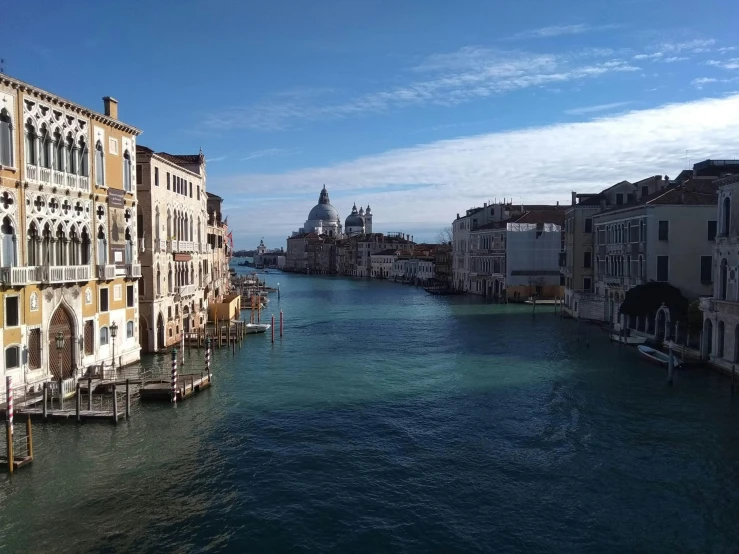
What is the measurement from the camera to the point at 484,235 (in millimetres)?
68812

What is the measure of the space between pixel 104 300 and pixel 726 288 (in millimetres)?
23281

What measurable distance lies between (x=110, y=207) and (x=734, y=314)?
2307 cm

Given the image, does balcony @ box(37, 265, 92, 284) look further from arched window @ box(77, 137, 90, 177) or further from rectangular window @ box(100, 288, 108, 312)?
arched window @ box(77, 137, 90, 177)

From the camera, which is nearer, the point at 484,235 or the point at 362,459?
the point at 362,459

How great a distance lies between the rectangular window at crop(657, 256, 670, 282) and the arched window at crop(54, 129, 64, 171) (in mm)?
27800

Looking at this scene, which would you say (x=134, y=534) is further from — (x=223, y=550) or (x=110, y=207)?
(x=110, y=207)

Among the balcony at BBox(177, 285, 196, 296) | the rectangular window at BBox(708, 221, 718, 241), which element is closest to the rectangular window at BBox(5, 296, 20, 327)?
the balcony at BBox(177, 285, 196, 296)

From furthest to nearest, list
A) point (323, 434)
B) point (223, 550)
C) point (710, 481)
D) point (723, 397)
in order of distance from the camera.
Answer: point (723, 397), point (323, 434), point (710, 481), point (223, 550)

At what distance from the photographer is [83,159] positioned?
838 inches

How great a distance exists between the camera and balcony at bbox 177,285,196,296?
32062 mm

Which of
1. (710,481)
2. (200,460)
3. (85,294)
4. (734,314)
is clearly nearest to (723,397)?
(734,314)

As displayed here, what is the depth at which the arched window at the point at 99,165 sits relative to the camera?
22062mm

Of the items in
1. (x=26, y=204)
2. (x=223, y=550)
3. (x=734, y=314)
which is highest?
(x=26, y=204)

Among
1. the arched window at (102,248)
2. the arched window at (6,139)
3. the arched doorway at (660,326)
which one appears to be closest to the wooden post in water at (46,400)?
the arched window at (102,248)
